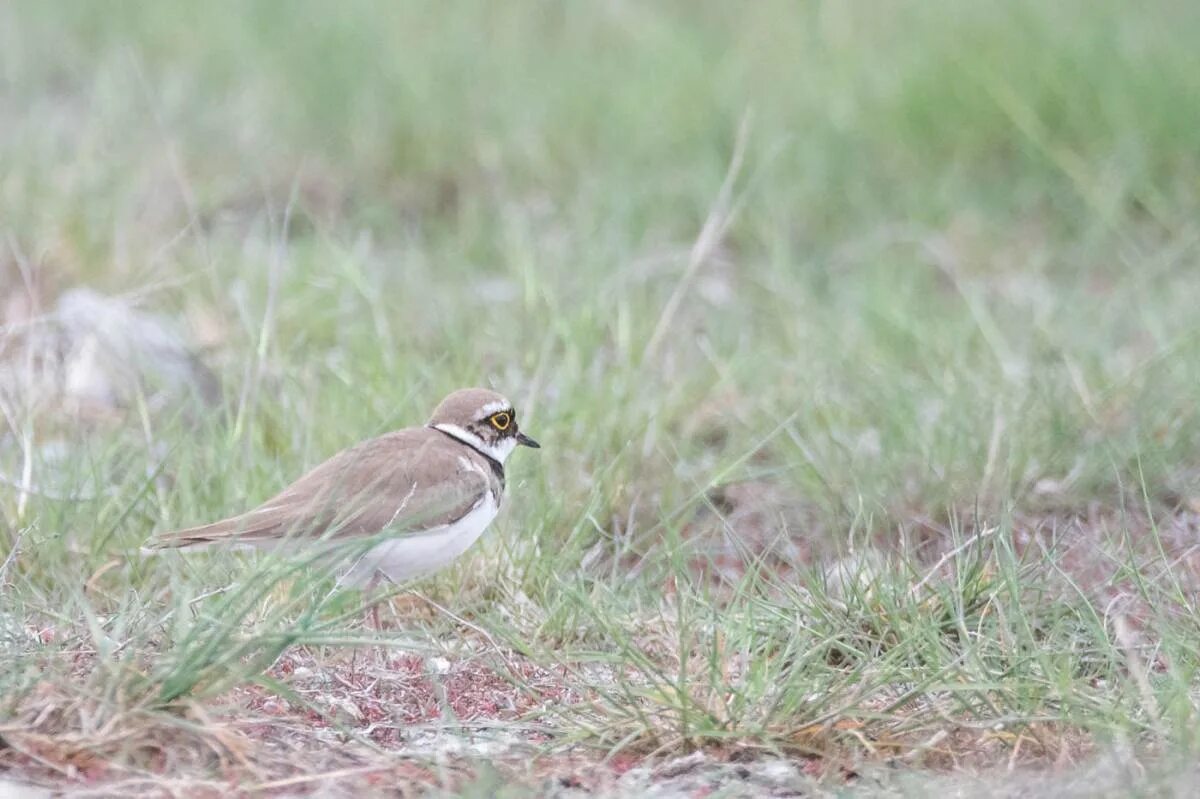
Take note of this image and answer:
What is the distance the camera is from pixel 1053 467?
17.8ft

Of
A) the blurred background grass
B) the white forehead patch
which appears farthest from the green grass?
the white forehead patch

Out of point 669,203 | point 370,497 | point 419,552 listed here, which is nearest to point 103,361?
point 370,497

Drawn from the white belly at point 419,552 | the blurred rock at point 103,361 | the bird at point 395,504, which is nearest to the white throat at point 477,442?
the bird at point 395,504

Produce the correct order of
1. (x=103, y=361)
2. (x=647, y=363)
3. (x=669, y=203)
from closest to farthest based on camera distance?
(x=647, y=363) < (x=103, y=361) < (x=669, y=203)

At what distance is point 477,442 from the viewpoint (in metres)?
4.94

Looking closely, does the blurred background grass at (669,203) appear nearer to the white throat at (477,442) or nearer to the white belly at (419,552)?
the white throat at (477,442)

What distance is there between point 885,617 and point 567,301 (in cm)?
257

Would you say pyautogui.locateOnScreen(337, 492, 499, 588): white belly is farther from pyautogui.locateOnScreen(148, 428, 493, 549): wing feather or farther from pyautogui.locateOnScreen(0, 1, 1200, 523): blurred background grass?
pyautogui.locateOnScreen(0, 1, 1200, 523): blurred background grass

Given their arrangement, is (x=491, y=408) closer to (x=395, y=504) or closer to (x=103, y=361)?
(x=395, y=504)

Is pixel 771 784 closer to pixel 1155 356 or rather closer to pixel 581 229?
pixel 1155 356

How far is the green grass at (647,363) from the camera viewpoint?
144 inches

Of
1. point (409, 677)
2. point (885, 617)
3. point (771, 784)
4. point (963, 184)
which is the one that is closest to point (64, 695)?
point (409, 677)

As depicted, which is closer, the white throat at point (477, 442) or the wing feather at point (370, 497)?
the wing feather at point (370, 497)

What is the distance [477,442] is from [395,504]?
1.36 feet
